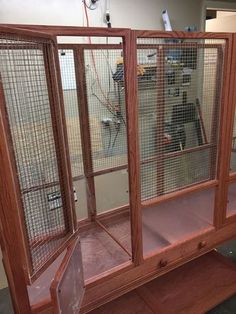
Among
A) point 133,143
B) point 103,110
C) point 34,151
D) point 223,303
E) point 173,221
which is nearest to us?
point 34,151

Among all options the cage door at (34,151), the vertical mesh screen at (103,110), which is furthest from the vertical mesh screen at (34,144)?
the vertical mesh screen at (103,110)

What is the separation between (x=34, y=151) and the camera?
0.93 m

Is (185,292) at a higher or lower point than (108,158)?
lower

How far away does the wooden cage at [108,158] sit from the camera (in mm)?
866

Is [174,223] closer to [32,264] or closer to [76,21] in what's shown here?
[32,264]

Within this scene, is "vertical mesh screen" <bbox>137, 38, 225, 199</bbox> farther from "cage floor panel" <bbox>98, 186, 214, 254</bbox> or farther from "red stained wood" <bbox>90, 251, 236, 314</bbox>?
"red stained wood" <bbox>90, 251, 236, 314</bbox>

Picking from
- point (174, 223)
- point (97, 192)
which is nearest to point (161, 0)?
point (97, 192)

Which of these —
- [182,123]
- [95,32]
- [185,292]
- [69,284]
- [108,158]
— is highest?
[95,32]

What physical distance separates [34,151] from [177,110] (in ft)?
3.28

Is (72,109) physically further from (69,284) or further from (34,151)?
(69,284)

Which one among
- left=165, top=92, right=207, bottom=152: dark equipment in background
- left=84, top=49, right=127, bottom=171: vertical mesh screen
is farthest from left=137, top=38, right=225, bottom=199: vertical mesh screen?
left=84, top=49, right=127, bottom=171: vertical mesh screen

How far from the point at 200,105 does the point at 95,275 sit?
1.21m

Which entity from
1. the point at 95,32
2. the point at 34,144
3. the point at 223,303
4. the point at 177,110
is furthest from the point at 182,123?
the point at 223,303

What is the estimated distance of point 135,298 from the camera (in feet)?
5.89
